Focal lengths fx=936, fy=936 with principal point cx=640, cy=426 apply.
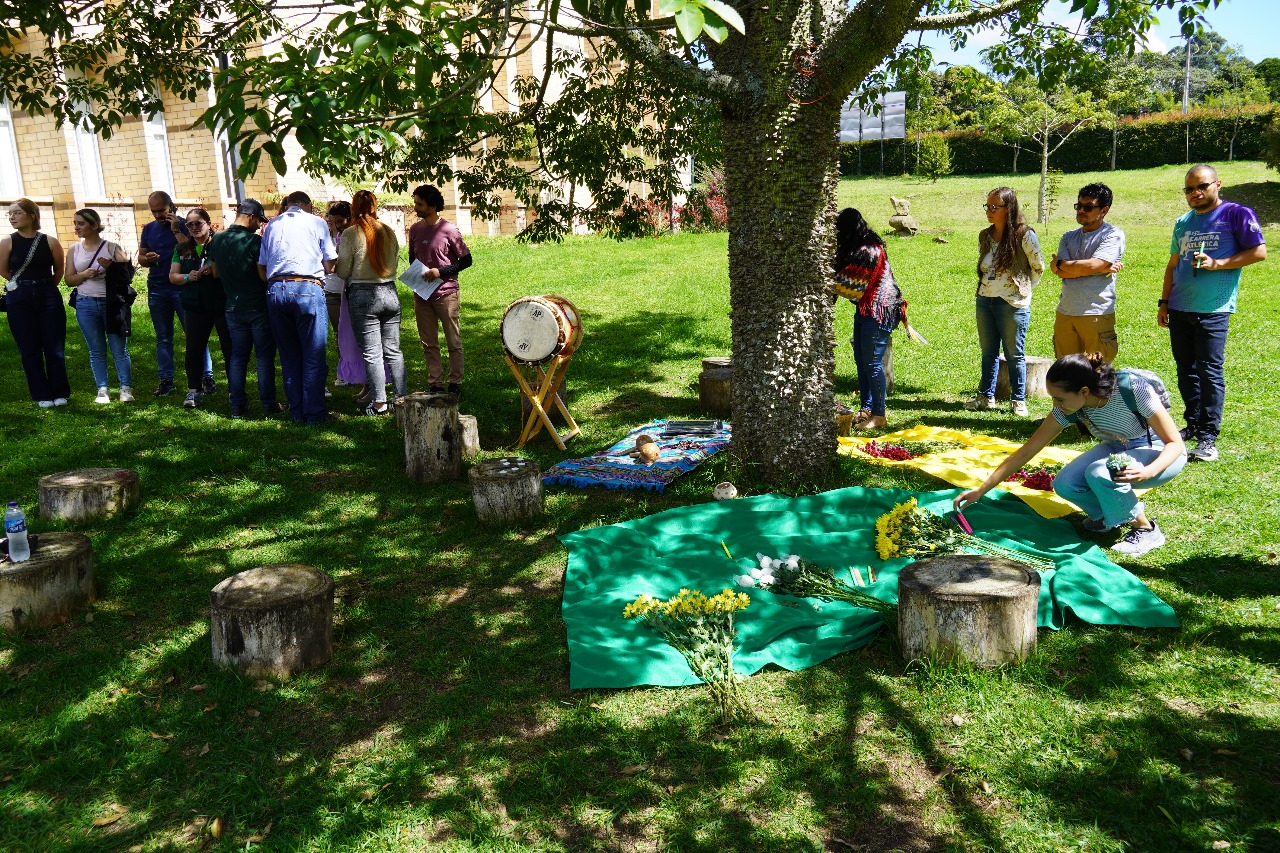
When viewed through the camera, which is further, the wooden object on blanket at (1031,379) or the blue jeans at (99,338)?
the blue jeans at (99,338)

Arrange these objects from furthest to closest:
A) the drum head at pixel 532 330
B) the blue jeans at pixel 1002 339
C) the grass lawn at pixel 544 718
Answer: the blue jeans at pixel 1002 339 < the drum head at pixel 532 330 < the grass lawn at pixel 544 718

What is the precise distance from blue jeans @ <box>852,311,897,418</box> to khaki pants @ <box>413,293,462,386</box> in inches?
147

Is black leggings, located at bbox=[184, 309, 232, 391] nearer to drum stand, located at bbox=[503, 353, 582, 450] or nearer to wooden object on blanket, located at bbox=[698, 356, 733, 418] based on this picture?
drum stand, located at bbox=[503, 353, 582, 450]

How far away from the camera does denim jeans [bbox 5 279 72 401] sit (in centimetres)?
872

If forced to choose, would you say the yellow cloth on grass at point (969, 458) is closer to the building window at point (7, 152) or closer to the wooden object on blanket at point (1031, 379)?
the wooden object on blanket at point (1031, 379)

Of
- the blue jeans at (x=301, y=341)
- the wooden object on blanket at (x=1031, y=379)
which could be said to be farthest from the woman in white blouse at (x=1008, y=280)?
the blue jeans at (x=301, y=341)

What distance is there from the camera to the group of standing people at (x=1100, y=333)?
5.16 meters

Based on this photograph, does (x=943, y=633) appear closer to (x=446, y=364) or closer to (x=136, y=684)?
(x=136, y=684)

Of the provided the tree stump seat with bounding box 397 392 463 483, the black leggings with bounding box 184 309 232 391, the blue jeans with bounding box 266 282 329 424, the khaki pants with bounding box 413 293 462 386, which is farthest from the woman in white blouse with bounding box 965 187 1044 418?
the black leggings with bounding box 184 309 232 391

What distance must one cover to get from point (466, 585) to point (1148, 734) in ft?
12.1

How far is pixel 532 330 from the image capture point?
7945 mm

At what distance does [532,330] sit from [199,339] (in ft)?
12.5

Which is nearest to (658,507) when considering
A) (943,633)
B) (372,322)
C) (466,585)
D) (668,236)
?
(466,585)

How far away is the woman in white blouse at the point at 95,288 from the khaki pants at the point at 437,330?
2.92 meters
